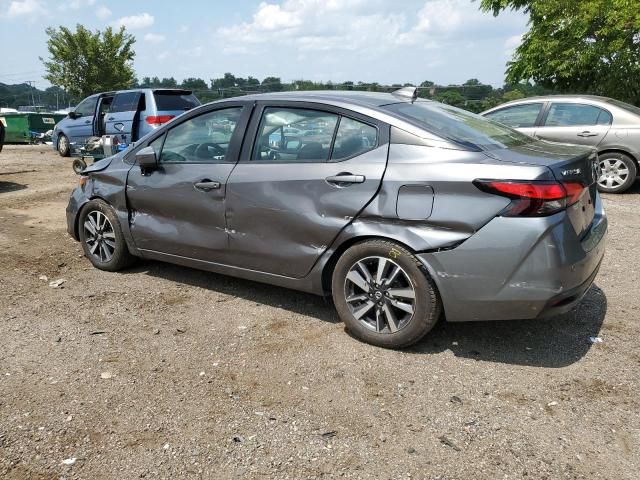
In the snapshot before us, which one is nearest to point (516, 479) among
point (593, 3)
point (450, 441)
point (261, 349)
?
point (450, 441)

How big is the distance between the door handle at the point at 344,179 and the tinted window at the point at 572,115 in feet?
21.4

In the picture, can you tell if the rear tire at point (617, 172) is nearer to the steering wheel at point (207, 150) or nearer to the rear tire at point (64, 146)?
the steering wheel at point (207, 150)

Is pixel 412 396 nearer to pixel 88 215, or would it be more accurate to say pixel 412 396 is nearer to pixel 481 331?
pixel 481 331

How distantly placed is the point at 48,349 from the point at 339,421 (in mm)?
2104

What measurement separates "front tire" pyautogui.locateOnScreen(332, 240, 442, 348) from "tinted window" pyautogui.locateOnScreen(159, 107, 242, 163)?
55.2 inches

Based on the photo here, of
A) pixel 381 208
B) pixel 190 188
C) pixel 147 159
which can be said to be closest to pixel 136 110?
pixel 147 159

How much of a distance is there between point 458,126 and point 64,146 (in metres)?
14.9

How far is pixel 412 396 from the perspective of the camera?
3.13m

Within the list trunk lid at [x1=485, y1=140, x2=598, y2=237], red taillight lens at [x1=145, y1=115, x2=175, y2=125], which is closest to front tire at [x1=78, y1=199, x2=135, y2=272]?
trunk lid at [x1=485, y1=140, x2=598, y2=237]

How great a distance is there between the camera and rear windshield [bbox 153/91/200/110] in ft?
41.0

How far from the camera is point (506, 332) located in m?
3.92

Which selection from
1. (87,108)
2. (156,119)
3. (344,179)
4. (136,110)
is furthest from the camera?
(87,108)

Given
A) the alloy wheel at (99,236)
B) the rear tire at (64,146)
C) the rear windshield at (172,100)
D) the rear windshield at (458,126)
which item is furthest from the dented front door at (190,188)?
the rear tire at (64,146)

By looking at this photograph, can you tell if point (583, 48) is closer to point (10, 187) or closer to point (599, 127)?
point (599, 127)
